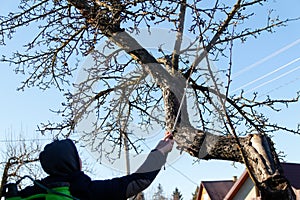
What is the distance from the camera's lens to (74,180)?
186cm

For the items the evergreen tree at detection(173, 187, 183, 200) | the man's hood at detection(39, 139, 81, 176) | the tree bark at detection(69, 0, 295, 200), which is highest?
the evergreen tree at detection(173, 187, 183, 200)

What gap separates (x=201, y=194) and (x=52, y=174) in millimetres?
25648

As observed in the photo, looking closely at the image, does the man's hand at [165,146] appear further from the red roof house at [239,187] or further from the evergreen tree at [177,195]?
the evergreen tree at [177,195]

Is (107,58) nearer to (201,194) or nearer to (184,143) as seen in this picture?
(184,143)

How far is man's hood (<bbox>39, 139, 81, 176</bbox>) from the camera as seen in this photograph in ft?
6.15

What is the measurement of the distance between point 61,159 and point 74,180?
10cm

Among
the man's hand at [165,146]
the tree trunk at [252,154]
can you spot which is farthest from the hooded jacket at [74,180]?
the tree trunk at [252,154]

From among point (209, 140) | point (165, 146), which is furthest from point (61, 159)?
point (209, 140)

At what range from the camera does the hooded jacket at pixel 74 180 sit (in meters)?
1.84

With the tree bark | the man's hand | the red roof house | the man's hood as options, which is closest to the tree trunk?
the tree bark

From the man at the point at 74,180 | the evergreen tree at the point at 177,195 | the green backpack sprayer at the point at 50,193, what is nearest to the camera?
the green backpack sprayer at the point at 50,193

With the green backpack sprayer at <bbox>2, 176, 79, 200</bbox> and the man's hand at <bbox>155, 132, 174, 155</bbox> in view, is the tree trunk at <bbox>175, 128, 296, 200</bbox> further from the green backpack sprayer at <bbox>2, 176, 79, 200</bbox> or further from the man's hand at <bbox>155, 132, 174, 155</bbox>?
the green backpack sprayer at <bbox>2, 176, 79, 200</bbox>

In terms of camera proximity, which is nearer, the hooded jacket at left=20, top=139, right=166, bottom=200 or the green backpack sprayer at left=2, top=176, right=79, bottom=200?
the green backpack sprayer at left=2, top=176, right=79, bottom=200

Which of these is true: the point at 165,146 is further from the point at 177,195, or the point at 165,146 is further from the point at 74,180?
the point at 177,195
